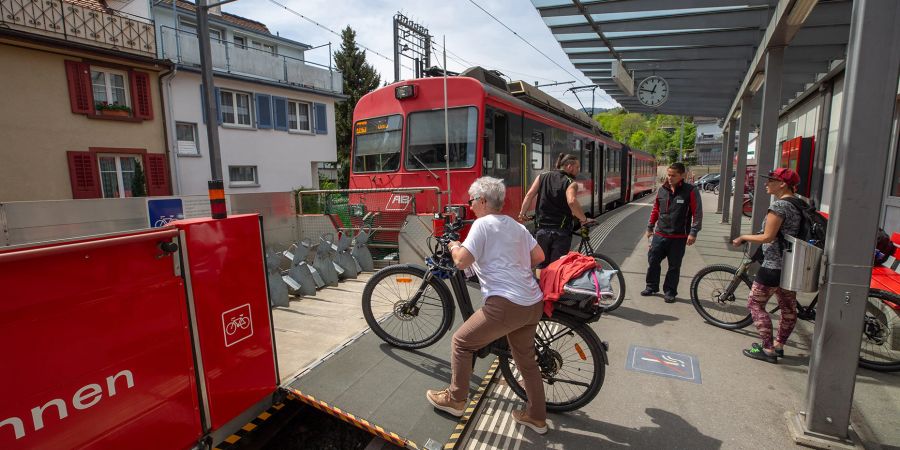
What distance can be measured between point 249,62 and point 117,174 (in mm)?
7411

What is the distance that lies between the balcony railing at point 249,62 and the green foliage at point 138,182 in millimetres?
4602

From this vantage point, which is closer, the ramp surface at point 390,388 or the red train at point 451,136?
the ramp surface at point 390,388

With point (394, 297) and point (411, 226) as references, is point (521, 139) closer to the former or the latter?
point (411, 226)

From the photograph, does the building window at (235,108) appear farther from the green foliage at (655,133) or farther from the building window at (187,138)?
the green foliage at (655,133)

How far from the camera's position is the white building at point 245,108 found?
17328mm

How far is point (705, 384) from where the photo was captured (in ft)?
11.1

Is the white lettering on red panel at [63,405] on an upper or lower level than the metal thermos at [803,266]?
lower

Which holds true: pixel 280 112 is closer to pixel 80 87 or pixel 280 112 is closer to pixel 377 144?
pixel 80 87

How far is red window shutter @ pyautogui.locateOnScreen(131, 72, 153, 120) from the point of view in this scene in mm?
15898

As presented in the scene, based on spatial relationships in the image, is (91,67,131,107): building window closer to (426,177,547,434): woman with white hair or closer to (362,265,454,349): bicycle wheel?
(362,265,454,349): bicycle wheel

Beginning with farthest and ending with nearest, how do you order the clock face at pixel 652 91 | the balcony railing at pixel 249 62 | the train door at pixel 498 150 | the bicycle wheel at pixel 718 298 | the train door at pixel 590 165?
1. the balcony railing at pixel 249 62
2. the train door at pixel 590 165
3. the clock face at pixel 652 91
4. the train door at pixel 498 150
5. the bicycle wheel at pixel 718 298

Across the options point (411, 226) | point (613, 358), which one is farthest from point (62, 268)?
point (411, 226)

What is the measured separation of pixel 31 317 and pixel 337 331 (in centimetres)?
280

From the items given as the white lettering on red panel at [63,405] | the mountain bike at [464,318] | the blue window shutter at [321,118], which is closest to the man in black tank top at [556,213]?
the mountain bike at [464,318]
